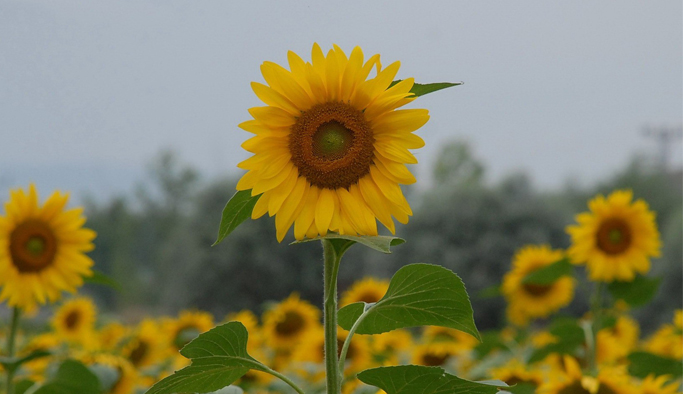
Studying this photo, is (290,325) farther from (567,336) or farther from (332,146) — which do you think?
(332,146)

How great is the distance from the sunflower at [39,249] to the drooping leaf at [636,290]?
1.41 m

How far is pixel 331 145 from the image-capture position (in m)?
0.74

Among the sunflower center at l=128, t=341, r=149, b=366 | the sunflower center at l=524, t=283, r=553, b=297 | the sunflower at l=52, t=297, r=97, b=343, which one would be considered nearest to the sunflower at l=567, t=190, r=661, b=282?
the sunflower center at l=524, t=283, r=553, b=297

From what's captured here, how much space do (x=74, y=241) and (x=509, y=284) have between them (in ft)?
5.30

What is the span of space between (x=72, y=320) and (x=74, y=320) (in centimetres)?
1

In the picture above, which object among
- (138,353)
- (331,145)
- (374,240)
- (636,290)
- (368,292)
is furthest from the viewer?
(368,292)

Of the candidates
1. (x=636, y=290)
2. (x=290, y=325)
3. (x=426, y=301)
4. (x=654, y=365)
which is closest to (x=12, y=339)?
(x=426, y=301)

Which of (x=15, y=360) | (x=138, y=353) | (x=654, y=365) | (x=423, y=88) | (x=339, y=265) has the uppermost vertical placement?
(x=423, y=88)

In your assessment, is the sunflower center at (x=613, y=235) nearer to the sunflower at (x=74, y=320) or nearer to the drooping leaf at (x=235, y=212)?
the drooping leaf at (x=235, y=212)

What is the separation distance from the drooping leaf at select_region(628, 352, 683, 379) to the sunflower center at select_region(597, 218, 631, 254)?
430mm

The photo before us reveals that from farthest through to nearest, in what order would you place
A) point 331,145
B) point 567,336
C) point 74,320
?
point 74,320 < point 567,336 < point 331,145

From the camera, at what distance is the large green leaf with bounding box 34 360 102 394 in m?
1.36

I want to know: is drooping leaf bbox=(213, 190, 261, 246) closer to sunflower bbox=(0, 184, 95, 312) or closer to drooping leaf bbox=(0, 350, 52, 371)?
drooping leaf bbox=(0, 350, 52, 371)

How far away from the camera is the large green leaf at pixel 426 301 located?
0.70m
